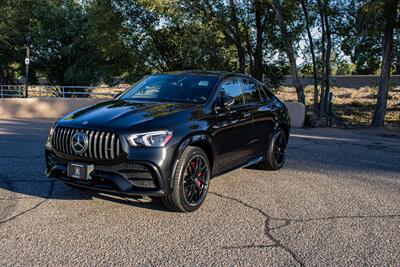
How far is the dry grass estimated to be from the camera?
21672 mm

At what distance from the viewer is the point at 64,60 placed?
2927cm

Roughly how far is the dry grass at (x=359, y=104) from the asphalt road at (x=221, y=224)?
14.6m

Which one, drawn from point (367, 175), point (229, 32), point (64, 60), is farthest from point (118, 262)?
point (64, 60)

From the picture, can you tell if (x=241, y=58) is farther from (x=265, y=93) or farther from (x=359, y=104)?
(x=265, y=93)

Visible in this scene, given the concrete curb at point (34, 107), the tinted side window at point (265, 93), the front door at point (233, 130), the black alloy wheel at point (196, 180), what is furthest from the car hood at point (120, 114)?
the concrete curb at point (34, 107)

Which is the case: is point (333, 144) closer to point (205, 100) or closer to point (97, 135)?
point (205, 100)

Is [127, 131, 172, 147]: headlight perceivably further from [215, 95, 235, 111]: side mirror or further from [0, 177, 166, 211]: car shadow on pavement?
[215, 95, 235, 111]: side mirror

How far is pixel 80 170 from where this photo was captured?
→ 465 cm

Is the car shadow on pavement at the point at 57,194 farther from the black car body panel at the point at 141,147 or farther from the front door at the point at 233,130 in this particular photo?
the front door at the point at 233,130

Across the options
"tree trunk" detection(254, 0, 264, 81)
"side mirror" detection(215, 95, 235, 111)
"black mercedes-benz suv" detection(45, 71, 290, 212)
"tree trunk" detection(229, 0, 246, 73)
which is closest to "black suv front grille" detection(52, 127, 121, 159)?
"black mercedes-benz suv" detection(45, 71, 290, 212)

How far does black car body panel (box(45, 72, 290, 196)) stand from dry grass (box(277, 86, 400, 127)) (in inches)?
609

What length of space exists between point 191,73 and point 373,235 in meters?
3.27

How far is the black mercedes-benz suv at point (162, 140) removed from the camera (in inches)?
180

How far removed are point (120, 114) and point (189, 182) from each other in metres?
1.09
